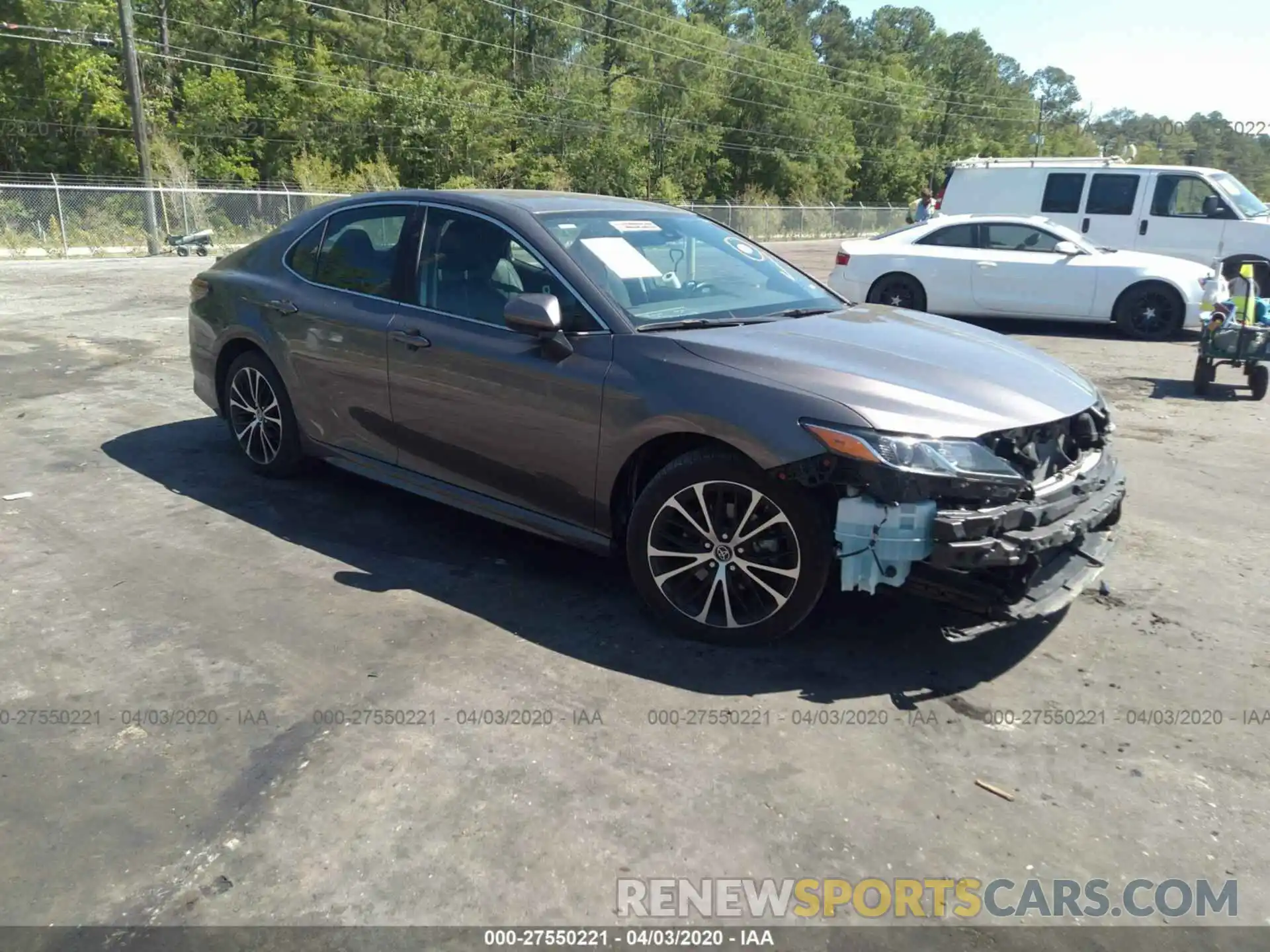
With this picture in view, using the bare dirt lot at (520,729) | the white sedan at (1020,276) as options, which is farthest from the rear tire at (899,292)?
the bare dirt lot at (520,729)

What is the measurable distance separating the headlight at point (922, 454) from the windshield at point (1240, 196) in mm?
12872

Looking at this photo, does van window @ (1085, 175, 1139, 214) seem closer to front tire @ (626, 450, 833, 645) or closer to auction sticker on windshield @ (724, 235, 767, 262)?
auction sticker on windshield @ (724, 235, 767, 262)

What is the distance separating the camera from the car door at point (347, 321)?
491cm

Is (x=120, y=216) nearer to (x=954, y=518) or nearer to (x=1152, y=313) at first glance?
(x=1152, y=313)

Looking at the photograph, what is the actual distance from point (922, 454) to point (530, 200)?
2.41m

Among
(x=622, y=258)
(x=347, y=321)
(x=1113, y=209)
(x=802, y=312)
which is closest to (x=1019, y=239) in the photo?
(x=1113, y=209)

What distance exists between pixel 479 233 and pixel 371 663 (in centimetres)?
207

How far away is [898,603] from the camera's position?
14.2 feet

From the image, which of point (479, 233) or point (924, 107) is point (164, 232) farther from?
point (924, 107)

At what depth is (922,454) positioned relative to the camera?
341 centimetres

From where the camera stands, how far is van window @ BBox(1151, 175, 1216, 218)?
14.0 meters

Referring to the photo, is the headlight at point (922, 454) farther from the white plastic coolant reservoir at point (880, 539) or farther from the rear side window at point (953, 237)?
the rear side window at point (953, 237)

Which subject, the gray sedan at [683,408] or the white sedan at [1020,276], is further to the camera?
the white sedan at [1020,276]

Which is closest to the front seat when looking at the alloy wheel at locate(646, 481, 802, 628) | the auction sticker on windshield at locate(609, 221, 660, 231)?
the auction sticker on windshield at locate(609, 221, 660, 231)
